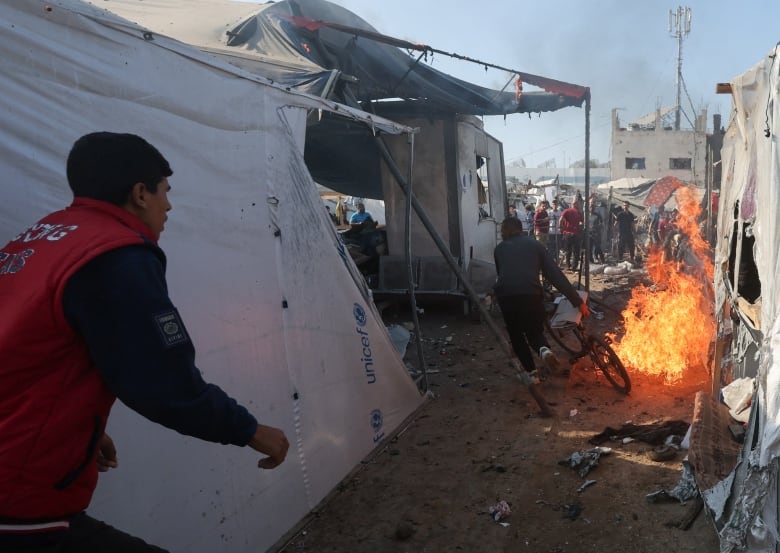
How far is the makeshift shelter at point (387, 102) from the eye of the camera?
22.5 ft

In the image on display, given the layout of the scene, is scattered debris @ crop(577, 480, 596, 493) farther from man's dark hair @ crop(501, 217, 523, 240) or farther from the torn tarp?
man's dark hair @ crop(501, 217, 523, 240)

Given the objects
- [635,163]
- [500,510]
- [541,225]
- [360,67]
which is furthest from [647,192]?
[500,510]

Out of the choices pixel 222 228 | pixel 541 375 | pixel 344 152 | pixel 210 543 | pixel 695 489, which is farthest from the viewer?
pixel 344 152

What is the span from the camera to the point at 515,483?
14.5ft

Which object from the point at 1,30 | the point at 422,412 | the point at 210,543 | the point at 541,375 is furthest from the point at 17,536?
the point at 541,375

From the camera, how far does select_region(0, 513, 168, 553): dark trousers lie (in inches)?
65.7

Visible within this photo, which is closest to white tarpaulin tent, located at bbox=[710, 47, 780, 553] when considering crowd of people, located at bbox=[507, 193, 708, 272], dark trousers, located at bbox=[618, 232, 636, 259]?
crowd of people, located at bbox=[507, 193, 708, 272]

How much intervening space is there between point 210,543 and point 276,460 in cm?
158

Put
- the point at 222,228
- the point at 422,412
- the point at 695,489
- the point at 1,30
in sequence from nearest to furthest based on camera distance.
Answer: the point at 1,30, the point at 222,228, the point at 695,489, the point at 422,412

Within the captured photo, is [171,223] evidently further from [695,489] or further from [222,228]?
[695,489]

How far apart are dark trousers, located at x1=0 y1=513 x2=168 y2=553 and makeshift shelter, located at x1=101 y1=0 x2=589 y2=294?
4239mm

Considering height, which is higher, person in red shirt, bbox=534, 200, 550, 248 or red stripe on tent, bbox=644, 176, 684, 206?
red stripe on tent, bbox=644, 176, 684, 206

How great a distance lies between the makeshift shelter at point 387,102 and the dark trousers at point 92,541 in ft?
13.9

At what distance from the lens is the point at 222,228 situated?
3430 mm
